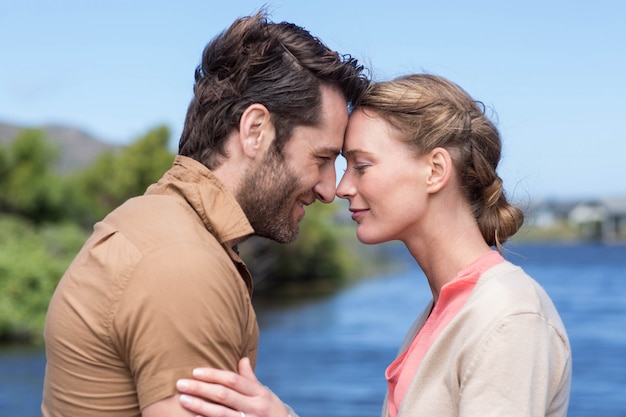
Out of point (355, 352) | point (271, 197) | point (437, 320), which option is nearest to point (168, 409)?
point (271, 197)

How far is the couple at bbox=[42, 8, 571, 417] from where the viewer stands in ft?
6.41

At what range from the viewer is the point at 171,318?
1909mm

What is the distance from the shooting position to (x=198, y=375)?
1.96 m

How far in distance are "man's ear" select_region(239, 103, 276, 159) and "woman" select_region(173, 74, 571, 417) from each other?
290 millimetres

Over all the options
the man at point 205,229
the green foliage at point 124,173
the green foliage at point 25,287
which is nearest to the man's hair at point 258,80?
the man at point 205,229

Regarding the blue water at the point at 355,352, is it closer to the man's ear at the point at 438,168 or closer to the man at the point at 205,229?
the man's ear at the point at 438,168

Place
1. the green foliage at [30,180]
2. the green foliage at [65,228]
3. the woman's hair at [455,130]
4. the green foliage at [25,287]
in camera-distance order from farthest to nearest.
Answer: the green foliage at [30,180], the green foliage at [65,228], the green foliage at [25,287], the woman's hair at [455,130]

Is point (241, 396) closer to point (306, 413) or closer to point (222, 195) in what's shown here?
point (222, 195)

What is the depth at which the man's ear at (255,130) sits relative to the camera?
235 cm

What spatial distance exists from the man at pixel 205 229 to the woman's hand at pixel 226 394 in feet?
0.09

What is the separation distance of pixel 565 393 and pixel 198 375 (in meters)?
0.95

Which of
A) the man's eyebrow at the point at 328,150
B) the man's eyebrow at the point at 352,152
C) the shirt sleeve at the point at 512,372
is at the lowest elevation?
the shirt sleeve at the point at 512,372

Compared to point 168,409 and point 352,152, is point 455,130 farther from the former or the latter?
point 168,409

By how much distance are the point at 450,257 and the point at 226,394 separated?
812 mm
